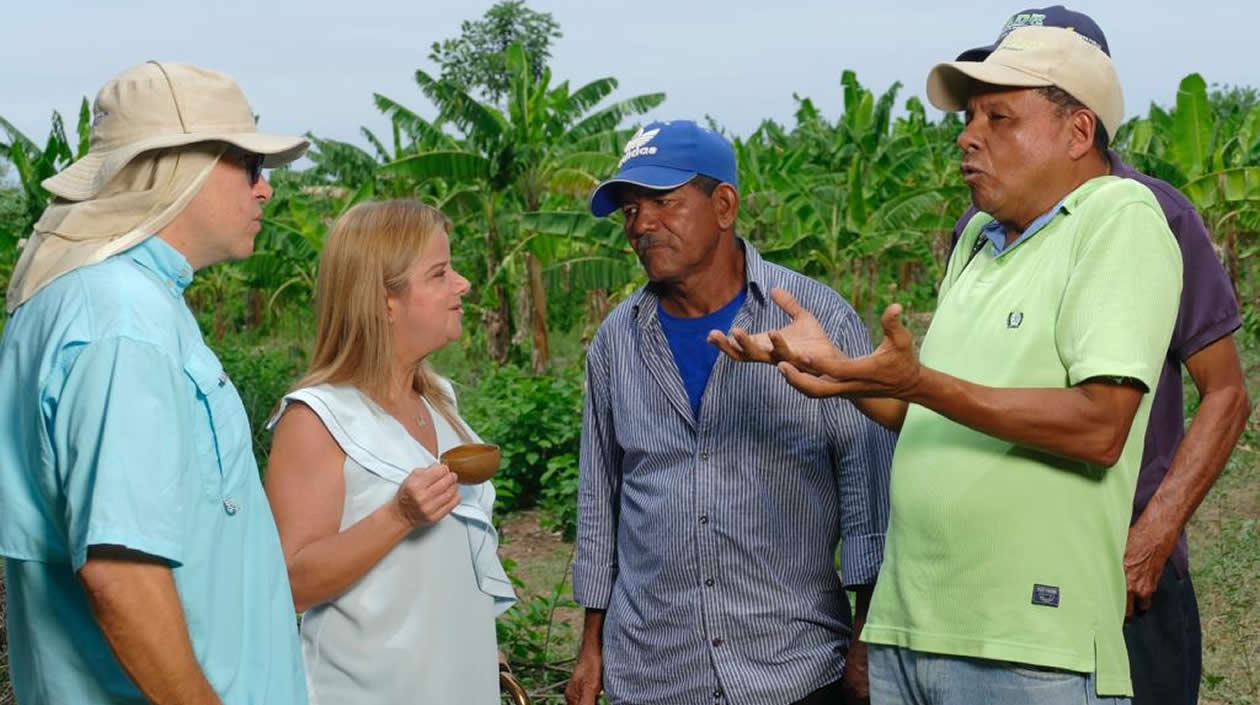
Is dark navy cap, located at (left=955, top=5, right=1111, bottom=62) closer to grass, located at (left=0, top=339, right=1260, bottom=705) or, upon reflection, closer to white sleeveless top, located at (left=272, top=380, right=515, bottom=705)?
white sleeveless top, located at (left=272, top=380, right=515, bottom=705)

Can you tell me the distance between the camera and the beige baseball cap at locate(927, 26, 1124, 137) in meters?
2.38

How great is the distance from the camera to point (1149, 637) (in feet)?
8.97

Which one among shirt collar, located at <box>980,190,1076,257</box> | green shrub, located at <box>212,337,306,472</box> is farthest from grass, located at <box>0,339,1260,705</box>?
shirt collar, located at <box>980,190,1076,257</box>

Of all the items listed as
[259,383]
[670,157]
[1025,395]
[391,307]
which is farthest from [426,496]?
[259,383]

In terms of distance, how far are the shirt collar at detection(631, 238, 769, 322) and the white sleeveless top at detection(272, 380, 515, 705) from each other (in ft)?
2.07

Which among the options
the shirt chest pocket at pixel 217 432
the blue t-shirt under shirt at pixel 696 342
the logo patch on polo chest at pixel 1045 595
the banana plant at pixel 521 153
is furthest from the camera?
the banana plant at pixel 521 153

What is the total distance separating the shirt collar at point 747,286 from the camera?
304 centimetres

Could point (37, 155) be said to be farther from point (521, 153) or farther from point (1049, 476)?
point (1049, 476)

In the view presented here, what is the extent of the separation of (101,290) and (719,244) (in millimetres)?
1465

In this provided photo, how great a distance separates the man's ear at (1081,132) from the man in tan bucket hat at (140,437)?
133cm

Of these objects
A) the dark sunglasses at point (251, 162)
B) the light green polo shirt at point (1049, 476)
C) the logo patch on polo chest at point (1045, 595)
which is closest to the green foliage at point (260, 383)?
the dark sunglasses at point (251, 162)

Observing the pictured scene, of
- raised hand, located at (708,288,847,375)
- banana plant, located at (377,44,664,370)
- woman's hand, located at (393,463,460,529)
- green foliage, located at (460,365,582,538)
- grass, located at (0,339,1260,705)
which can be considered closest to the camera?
raised hand, located at (708,288,847,375)

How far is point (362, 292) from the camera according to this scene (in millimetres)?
2791

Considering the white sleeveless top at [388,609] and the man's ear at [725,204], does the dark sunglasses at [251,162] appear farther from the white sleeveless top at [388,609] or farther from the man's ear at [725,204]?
the man's ear at [725,204]
